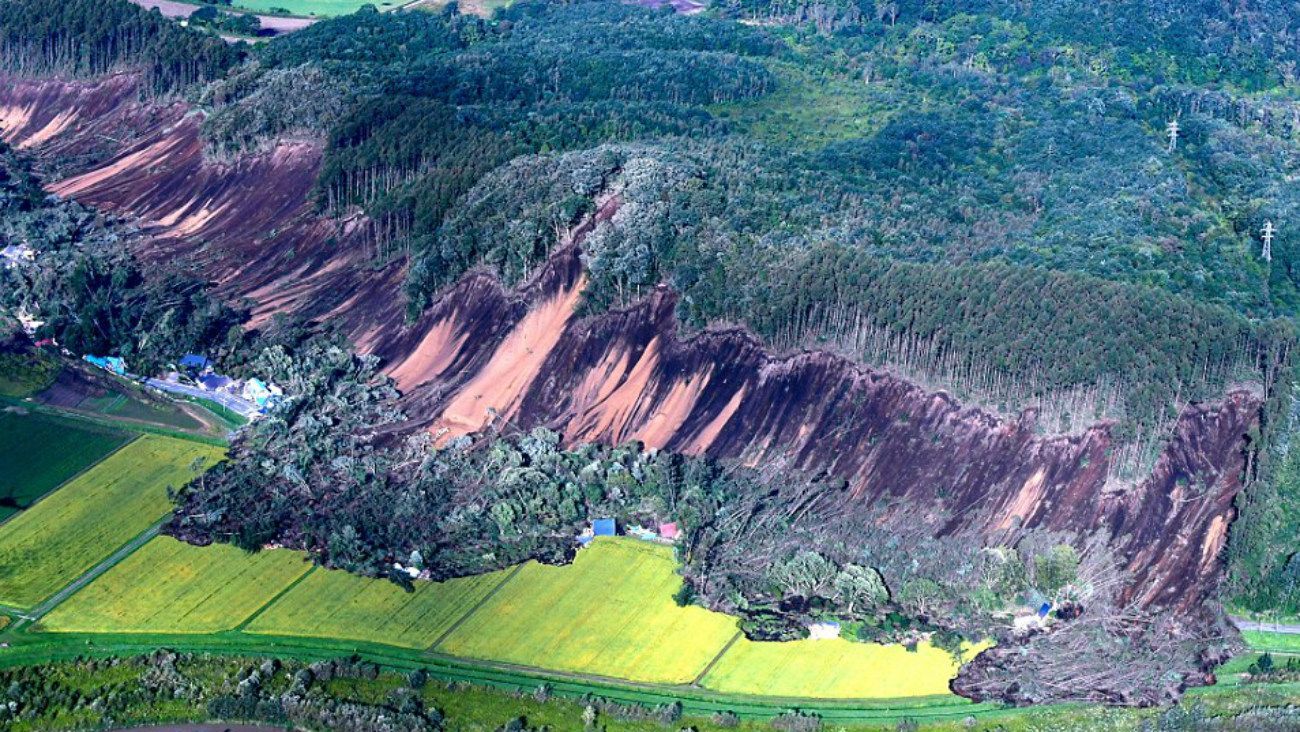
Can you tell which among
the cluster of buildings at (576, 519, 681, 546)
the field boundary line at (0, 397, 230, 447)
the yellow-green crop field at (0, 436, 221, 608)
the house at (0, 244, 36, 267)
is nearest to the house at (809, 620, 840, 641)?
the cluster of buildings at (576, 519, 681, 546)

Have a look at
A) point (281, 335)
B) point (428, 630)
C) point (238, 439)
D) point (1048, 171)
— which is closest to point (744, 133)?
point (1048, 171)

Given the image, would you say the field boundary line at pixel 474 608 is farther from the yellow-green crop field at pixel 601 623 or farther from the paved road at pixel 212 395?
the paved road at pixel 212 395

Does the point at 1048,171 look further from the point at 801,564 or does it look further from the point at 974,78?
the point at 801,564

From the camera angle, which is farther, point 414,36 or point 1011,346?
point 414,36

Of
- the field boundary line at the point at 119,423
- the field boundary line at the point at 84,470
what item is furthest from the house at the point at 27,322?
the field boundary line at the point at 84,470

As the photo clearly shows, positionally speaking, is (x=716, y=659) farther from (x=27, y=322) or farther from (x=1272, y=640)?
(x=27, y=322)

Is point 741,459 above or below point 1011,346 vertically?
below
